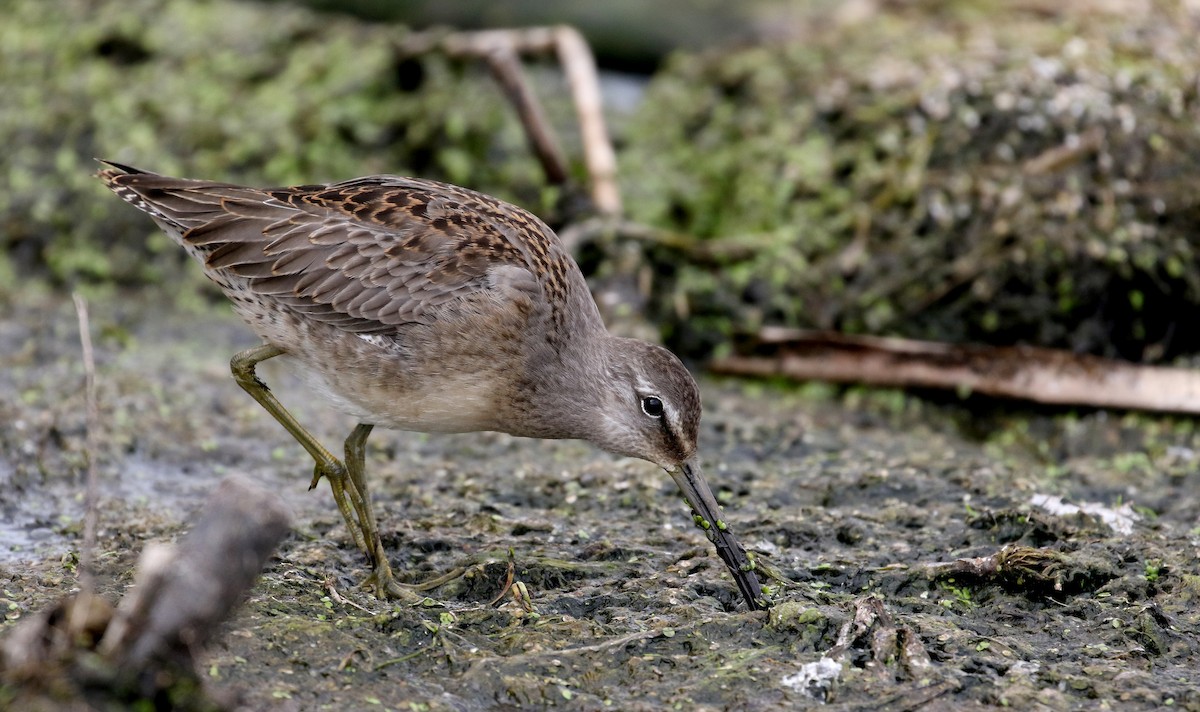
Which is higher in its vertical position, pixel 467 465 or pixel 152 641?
pixel 152 641

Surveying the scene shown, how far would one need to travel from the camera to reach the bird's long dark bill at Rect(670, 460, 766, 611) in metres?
4.77

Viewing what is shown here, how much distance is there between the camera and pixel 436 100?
954 cm

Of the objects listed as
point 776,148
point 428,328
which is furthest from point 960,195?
point 428,328

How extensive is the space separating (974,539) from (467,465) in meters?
2.44

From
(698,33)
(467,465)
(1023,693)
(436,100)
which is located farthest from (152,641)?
(698,33)

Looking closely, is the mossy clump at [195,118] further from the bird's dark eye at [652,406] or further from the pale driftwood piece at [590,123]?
the bird's dark eye at [652,406]

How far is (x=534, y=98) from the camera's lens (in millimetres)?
8883

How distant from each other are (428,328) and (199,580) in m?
1.81

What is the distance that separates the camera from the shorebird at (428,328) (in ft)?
16.4

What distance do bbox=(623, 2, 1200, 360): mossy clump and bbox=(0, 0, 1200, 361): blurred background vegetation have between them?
2 centimetres

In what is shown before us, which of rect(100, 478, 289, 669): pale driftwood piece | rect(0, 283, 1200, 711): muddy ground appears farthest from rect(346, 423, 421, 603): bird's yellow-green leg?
rect(100, 478, 289, 669): pale driftwood piece

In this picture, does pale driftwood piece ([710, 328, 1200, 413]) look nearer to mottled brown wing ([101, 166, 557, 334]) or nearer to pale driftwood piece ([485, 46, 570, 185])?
pale driftwood piece ([485, 46, 570, 185])

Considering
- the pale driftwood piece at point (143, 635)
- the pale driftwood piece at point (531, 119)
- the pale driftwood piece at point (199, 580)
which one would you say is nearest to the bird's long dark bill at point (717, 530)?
the pale driftwood piece at point (199, 580)

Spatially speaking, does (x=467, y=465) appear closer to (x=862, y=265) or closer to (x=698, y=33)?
(x=862, y=265)
